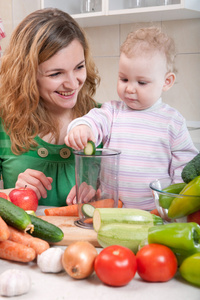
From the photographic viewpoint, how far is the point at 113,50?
117 inches

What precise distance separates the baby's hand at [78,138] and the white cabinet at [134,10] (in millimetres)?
1352

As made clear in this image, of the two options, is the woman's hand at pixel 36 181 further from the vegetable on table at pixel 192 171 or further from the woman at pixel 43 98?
the vegetable on table at pixel 192 171

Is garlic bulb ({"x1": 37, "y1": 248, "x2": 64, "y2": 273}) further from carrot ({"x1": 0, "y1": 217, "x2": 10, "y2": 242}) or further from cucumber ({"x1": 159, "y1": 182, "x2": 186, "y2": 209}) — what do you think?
cucumber ({"x1": 159, "y1": 182, "x2": 186, "y2": 209})

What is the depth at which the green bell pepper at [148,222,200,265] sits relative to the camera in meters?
0.83

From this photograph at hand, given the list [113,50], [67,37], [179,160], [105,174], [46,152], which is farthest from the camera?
[113,50]

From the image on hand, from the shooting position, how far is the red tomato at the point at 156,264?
79cm

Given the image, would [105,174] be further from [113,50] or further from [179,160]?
[113,50]

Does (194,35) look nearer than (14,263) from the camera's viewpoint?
No

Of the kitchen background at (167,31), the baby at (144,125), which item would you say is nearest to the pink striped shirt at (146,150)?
the baby at (144,125)

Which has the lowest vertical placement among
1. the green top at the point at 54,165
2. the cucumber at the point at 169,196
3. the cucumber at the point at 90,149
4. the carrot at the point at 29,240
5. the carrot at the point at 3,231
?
the green top at the point at 54,165

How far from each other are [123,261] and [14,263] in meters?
0.27

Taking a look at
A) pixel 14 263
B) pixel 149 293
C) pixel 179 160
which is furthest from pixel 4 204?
pixel 179 160

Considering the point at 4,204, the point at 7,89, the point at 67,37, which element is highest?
the point at 67,37

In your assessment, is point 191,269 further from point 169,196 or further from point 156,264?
point 169,196
